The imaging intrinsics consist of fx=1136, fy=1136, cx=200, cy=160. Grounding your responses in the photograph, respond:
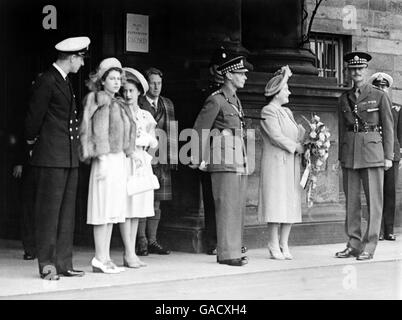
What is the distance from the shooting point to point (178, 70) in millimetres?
13570

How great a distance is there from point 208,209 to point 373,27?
6.61 m

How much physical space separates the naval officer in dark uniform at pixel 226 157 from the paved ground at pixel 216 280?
0.29 m

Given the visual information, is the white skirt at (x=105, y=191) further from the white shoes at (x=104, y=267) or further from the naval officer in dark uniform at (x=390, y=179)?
the naval officer in dark uniform at (x=390, y=179)

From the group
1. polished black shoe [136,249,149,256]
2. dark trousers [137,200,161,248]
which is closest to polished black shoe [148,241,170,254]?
dark trousers [137,200,161,248]

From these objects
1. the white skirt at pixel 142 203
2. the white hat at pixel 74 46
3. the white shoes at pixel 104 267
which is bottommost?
the white shoes at pixel 104 267

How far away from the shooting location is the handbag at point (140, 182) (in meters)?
11.1

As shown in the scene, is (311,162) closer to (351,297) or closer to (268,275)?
(268,275)

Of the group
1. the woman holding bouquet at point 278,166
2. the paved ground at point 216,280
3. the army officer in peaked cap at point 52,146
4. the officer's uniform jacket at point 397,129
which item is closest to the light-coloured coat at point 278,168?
the woman holding bouquet at point 278,166

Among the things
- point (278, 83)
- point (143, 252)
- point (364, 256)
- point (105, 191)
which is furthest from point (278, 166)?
point (105, 191)

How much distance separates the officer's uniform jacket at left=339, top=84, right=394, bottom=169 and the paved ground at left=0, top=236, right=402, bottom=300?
1.11 m

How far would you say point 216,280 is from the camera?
10.5m

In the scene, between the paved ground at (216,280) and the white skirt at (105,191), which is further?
the white skirt at (105,191)

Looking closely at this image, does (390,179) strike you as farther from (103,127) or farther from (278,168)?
(103,127)
